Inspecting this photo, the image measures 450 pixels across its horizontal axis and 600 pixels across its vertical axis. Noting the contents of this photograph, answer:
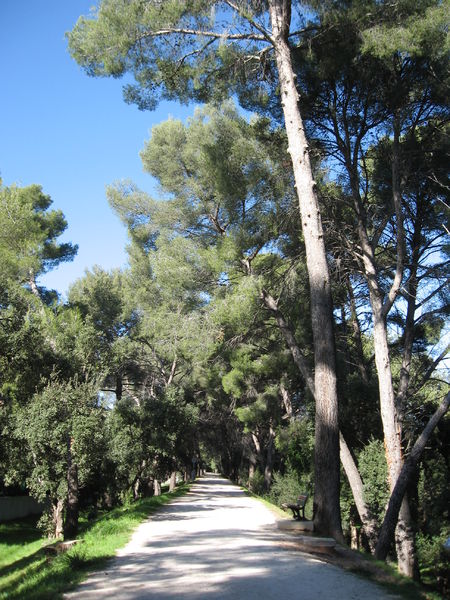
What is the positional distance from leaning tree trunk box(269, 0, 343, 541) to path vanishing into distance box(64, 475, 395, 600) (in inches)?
33.8

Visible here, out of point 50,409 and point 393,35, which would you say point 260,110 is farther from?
point 50,409

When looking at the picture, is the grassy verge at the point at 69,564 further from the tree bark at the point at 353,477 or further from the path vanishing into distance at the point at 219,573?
the tree bark at the point at 353,477

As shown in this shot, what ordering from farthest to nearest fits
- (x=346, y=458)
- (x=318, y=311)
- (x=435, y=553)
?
(x=435, y=553)
(x=346, y=458)
(x=318, y=311)

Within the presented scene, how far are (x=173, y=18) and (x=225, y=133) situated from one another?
3601 millimetres

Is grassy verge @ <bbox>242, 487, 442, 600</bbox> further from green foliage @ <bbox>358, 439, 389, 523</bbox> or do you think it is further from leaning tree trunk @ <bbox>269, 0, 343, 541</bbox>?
green foliage @ <bbox>358, 439, 389, 523</bbox>

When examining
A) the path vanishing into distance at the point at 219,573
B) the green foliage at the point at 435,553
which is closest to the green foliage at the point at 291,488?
the green foliage at the point at 435,553

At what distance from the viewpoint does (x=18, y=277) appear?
1734 cm

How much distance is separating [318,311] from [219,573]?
13.7ft

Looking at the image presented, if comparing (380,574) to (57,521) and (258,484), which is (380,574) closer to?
(57,521)

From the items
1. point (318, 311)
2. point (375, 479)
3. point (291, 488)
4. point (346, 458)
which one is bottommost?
point (291, 488)

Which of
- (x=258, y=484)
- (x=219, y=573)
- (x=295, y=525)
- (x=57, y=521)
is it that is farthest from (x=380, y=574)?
(x=258, y=484)

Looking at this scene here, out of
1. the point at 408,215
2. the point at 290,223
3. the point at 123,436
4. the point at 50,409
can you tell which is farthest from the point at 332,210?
the point at 123,436

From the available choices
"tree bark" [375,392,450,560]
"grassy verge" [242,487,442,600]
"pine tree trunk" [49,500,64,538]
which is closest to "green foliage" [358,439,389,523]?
"tree bark" [375,392,450,560]

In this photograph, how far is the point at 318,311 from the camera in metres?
7.89
